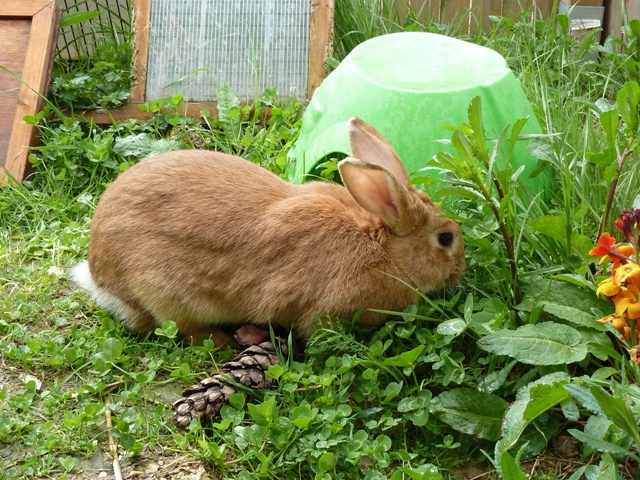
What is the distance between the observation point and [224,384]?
9.58 ft

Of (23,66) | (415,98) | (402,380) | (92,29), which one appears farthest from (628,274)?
(92,29)

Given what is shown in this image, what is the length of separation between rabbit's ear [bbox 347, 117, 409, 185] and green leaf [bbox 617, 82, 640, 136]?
2.82 feet

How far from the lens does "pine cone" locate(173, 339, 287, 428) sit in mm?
2824

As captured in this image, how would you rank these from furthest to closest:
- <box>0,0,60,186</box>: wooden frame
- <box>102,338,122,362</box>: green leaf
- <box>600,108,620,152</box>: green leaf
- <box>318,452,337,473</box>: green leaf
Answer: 1. <box>0,0,60,186</box>: wooden frame
2. <box>102,338,122,362</box>: green leaf
3. <box>600,108,620,152</box>: green leaf
4. <box>318,452,337,473</box>: green leaf

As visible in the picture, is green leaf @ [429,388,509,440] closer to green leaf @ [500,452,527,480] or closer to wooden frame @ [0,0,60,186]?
green leaf @ [500,452,527,480]

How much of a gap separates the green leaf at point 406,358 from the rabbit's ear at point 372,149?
731 millimetres

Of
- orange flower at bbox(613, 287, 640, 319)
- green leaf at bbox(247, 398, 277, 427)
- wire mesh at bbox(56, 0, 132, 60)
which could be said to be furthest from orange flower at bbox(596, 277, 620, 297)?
wire mesh at bbox(56, 0, 132, 60)

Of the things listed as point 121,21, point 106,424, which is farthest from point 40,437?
point 121,21

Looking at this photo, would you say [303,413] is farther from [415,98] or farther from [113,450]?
[415,98]

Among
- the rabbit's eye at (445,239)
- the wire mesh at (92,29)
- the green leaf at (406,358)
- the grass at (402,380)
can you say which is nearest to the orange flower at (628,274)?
the grass at (402,380)

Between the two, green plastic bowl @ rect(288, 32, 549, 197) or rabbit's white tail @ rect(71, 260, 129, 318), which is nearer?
rabbit's white tail @ rect(71, 260, 129, 318)

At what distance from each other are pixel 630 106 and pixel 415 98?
3.41 feet

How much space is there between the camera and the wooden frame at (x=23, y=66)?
14.2 ft

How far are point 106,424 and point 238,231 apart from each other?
82 centimetres
